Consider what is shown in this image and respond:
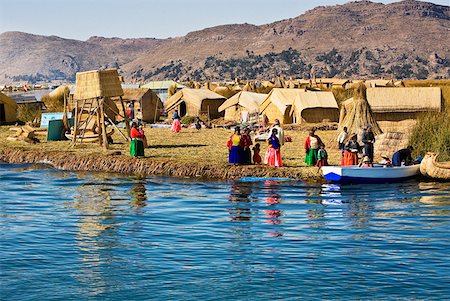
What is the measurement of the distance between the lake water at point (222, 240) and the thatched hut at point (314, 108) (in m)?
16.3

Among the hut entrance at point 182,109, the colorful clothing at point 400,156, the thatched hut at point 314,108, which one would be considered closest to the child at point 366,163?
the colorful clothing at point 400,156

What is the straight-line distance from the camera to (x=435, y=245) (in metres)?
15.7

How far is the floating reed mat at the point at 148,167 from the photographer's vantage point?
23.1 m

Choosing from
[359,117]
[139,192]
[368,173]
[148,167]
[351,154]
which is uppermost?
[359,117]

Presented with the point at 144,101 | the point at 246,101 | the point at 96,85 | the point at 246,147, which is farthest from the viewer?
the point at 144,101

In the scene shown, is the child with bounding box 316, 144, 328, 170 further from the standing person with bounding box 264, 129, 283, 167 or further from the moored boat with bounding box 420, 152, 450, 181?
the moored boat with bounding box 420, 152, 450, 181

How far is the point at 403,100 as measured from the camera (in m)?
32.3

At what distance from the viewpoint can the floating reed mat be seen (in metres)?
23.1

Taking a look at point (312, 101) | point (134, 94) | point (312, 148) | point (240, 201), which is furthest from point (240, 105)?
point (240, 201)

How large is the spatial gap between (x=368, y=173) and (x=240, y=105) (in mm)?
21394

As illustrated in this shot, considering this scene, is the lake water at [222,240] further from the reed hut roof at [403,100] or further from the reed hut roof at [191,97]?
the reed hut roof at [191,97]

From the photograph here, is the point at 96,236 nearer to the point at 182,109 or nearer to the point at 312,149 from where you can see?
the point at 312,149

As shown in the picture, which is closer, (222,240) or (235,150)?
(222,240)

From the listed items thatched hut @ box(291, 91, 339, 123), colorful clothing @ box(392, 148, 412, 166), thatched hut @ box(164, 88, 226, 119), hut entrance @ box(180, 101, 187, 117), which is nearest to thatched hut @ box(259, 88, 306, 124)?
thatched hut @ box(291, 91, 339, 123)
